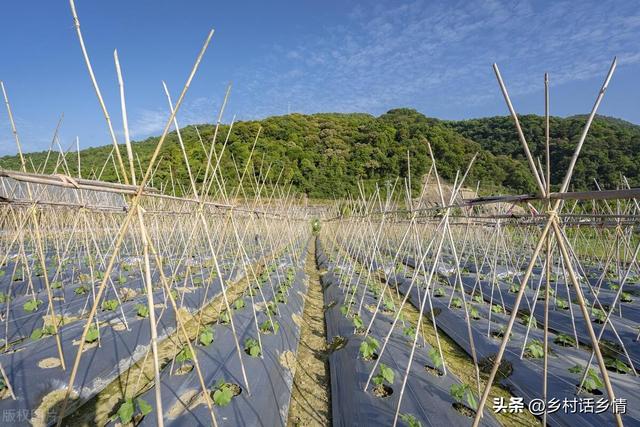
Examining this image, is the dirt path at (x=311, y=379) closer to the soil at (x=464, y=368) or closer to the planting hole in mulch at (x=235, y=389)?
the planting hole in mulch at (x=235, y=389)

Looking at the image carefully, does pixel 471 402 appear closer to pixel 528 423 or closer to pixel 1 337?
pixel 528 423

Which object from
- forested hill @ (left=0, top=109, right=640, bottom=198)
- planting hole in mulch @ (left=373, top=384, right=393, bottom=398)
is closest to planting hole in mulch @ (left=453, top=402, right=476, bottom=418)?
planting hole in mulch @ (left=373, top=384, right=393, bottom=398)

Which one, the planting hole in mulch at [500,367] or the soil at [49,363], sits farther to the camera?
the planting hole in mulch at [500,367]

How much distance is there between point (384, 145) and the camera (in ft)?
207

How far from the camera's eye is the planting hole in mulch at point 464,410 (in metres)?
4.34

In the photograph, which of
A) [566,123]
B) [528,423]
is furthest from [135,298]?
[566,123]

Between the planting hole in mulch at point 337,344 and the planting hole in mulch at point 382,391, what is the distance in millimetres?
1761

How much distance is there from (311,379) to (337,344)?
3.60 ft

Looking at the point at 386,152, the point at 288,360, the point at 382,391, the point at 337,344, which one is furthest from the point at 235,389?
the point at 386,152

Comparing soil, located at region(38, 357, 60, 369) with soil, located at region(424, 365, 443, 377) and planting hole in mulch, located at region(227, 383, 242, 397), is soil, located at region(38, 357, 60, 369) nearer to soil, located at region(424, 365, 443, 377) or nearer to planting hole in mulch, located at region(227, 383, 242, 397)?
planting hole in mulch, located at region(227, 383, 242, 397)

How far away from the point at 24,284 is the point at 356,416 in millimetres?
11416

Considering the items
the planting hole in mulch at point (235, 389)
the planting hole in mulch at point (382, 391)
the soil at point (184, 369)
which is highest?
the soil at point (184, 369)

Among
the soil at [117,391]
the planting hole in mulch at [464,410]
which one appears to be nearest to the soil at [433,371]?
the planting hole in mulch at [464,410]

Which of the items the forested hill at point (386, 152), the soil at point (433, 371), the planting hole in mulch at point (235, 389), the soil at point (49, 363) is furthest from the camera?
the forested hill at point (386, 152)
